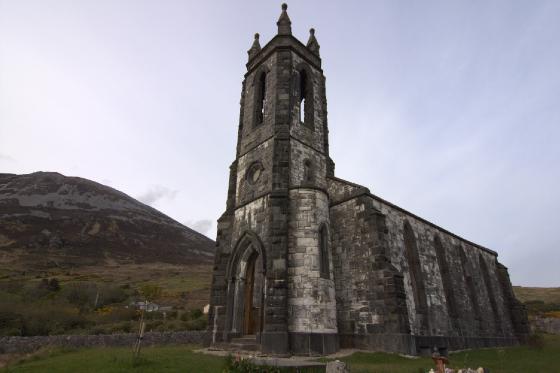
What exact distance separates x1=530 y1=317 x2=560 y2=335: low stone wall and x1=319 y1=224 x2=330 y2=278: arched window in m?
31.3

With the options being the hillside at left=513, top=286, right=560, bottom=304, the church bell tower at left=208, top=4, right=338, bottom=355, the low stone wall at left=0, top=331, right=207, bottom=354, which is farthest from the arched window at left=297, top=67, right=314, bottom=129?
the hillside at left=513, top=286, right=560, bottom=304

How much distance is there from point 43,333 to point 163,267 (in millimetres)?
44183

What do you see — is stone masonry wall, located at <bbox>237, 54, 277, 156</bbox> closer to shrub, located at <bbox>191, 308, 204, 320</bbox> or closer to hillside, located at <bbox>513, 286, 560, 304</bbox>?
shrub, located at <bbox>191, 308, 204, 320</bbox>

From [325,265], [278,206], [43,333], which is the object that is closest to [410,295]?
[325,265]

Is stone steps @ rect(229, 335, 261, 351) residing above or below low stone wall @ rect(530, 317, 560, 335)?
below

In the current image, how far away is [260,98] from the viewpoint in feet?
63.4

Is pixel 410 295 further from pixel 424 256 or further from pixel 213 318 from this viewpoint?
pixel 213 318

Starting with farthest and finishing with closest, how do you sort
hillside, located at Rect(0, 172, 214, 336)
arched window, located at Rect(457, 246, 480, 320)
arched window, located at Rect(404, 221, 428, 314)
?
hillside, located at Rect(0, 172, 214, 336), arched window, located at Rect(457, 246, 480, 320), arched window, located at Rect(404, 221, 428, 314)

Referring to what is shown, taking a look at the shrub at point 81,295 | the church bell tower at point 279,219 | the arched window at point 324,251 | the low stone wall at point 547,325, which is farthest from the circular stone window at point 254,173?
the low stone wall at point 547,325

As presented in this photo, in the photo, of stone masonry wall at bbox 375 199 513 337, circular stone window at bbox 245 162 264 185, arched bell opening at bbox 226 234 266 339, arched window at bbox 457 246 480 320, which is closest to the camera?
arched bell opening at bbox 226 234 266 339

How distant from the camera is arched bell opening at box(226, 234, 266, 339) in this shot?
14.7m

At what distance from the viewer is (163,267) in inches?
2537

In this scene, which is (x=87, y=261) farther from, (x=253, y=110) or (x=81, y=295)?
(x=253, y=110)

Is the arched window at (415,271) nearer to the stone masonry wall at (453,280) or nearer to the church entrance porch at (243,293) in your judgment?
the stone masonry wall at (453,280)
